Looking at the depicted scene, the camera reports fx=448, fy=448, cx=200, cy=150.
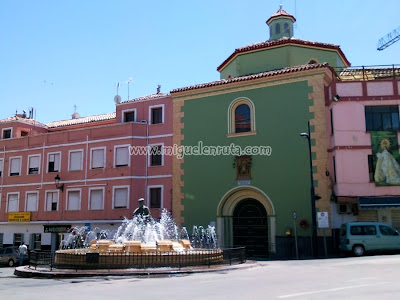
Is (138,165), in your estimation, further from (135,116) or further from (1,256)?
(1,256)

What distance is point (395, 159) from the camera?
24438mm

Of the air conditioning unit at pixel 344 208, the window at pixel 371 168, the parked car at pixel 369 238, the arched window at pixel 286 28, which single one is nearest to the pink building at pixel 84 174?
the arched window at pixel 286 28

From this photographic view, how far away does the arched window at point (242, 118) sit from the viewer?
27.8 meters

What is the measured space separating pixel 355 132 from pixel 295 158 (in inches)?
141

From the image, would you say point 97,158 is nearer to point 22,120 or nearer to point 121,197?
point 121,197

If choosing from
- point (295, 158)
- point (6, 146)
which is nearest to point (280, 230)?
point (295, 158)

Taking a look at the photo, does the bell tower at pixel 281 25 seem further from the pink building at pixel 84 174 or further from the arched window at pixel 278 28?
the pink building at pixel 84 174

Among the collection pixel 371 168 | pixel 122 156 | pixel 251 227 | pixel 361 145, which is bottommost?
pixel 251 227

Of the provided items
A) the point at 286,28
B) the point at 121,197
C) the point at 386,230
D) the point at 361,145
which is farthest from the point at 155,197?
the point at 286,28

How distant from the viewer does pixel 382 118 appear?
25062 millimetres

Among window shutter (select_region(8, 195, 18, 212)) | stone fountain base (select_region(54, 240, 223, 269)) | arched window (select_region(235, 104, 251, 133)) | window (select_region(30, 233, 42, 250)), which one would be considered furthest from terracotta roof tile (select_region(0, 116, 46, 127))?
stone fountain base (select_region(54, 240, 223, 269))

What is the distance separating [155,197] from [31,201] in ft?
35.0

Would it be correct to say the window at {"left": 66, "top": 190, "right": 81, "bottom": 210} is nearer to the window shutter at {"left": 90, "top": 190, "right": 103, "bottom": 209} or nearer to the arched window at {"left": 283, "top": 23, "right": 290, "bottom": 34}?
the window shutter at {"left": 90, "top": 190, "right": 103, "bottom": 209}

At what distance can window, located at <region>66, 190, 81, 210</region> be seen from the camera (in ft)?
105
